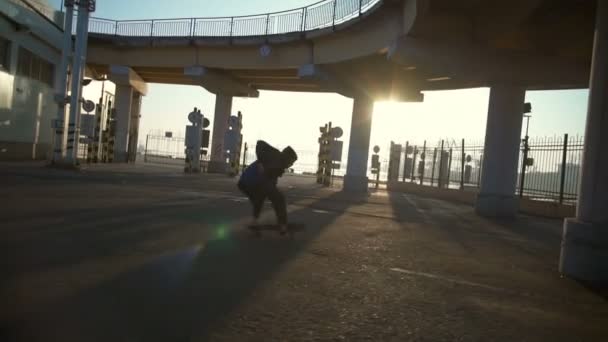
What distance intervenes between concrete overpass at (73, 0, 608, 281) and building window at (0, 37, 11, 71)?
7187 millimetres

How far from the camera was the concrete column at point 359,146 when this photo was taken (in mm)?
23500

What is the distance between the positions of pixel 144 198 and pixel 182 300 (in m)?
8.34

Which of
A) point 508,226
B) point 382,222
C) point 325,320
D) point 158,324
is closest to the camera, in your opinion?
point 158,324

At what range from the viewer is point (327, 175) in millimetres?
26828

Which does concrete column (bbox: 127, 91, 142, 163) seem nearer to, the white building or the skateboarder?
the white building

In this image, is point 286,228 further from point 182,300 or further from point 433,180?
point 433,180

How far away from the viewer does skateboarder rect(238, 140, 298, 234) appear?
727cm

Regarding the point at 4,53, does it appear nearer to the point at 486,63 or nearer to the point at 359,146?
the point at 359,146

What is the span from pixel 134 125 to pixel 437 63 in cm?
2608

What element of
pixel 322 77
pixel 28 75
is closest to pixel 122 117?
pixel 28 75

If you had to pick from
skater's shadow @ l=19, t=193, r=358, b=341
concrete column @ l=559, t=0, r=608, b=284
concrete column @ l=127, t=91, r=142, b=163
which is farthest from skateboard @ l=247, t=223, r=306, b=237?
concrete column @ l=127, t=91, r=142, b=163

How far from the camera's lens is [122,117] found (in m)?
31.0

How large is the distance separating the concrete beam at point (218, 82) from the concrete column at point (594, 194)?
22.5m

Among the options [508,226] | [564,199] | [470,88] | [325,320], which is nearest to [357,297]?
[325,320]
